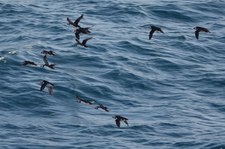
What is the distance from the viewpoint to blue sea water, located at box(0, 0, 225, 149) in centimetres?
3650

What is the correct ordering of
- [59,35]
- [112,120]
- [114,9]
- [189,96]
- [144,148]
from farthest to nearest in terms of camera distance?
1. [114,9]
2. [59,35]
3. [189,96]
4. [112,120]
5. [144,148]

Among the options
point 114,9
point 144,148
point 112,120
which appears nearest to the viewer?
point 144,148

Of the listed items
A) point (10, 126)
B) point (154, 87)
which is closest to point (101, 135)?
point (10, 126)

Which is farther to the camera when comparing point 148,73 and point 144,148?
point 148,73

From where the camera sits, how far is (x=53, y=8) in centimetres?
5653

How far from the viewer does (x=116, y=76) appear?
43594 mm

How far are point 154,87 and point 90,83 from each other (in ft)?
11.9

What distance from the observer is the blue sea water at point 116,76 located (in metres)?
36.5

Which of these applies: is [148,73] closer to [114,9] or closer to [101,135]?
[101,135]

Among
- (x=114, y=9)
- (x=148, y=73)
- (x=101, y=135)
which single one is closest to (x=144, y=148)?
(x=101, y=135)

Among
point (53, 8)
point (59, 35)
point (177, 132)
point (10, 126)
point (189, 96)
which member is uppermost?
point (53, 8)

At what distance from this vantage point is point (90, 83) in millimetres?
42219

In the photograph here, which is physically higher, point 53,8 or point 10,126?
point 53,8

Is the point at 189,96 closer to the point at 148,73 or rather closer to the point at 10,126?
the point at 148,73
